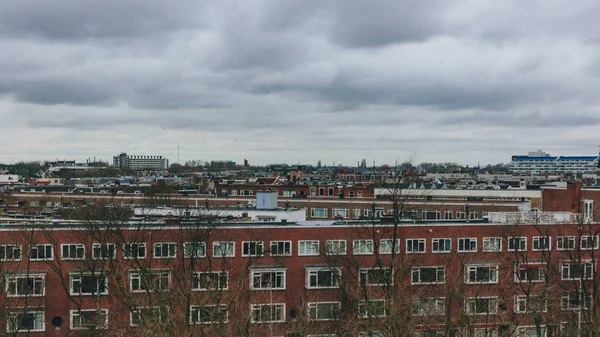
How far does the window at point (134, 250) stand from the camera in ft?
153

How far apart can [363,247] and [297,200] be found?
4617 centimetres

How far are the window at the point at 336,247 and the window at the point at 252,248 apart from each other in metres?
5.16

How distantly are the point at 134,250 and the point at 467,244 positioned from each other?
26.6 metres

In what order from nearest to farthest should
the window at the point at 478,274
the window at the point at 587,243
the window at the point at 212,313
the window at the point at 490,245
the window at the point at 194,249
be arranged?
the window at the point at 212,313 < the window at the point at 194,249 < the window at the point at 478,274 < the window at the point at 490,245 < the window at the point at 587,243

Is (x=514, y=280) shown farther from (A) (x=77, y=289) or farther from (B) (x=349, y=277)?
(A) (x=77, y=289)

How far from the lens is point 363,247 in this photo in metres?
54.0

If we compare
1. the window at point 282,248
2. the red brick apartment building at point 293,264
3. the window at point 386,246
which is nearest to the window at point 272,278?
the red brick apartment building at point 293,264

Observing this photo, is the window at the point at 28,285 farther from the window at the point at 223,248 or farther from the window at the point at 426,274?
the window at the point at 426,274

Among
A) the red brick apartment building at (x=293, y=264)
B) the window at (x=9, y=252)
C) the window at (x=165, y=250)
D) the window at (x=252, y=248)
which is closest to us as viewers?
the red brick apartment building at (x=293, y=264)

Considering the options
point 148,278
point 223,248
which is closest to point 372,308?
point 148,278

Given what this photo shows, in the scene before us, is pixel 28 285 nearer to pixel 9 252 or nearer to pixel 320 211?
pixel 9 252

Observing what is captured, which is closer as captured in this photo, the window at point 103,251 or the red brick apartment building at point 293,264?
the red brick apartment building at point 293,264

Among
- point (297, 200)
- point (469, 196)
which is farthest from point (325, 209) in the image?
point (469, 196)

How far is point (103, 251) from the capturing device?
4838 centimetres
